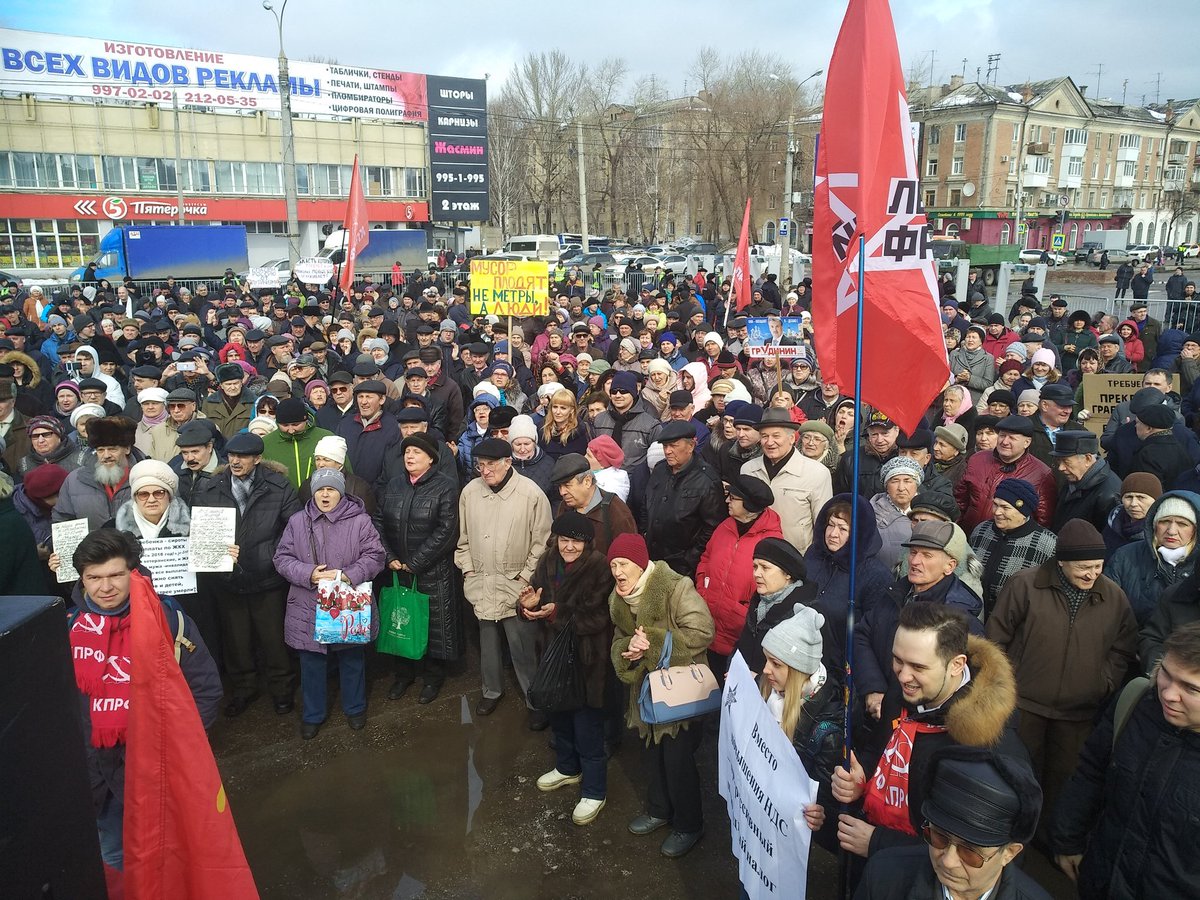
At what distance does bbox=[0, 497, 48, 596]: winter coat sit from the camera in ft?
14.5

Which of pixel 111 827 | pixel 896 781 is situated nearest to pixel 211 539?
pixel 111 827

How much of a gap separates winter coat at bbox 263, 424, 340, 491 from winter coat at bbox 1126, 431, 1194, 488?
591cm

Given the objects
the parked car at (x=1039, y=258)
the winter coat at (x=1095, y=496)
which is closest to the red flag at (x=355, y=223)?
the winter coat at (x=1095, y=496)

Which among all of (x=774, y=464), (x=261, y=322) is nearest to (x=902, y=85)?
(x=774, y=464)

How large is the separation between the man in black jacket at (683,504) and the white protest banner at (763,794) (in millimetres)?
2118

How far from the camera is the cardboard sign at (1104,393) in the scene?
8.05 metres

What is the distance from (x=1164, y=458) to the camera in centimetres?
591

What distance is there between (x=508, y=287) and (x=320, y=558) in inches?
216

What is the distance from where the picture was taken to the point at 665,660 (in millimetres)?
3992

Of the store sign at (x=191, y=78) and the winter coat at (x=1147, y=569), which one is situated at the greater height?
the store sign at (x=191, y=78)

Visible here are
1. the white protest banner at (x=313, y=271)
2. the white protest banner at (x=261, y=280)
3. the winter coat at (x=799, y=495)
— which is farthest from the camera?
the white protest banner at (x=261, y=280)

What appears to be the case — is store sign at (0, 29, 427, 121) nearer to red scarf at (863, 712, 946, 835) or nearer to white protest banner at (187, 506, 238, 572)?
white protest banner at (187, 506, 238, 572)

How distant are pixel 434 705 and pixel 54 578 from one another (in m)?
2.83

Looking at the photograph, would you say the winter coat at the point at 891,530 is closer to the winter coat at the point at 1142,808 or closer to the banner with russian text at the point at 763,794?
the winter coat at the point at 1142,808
